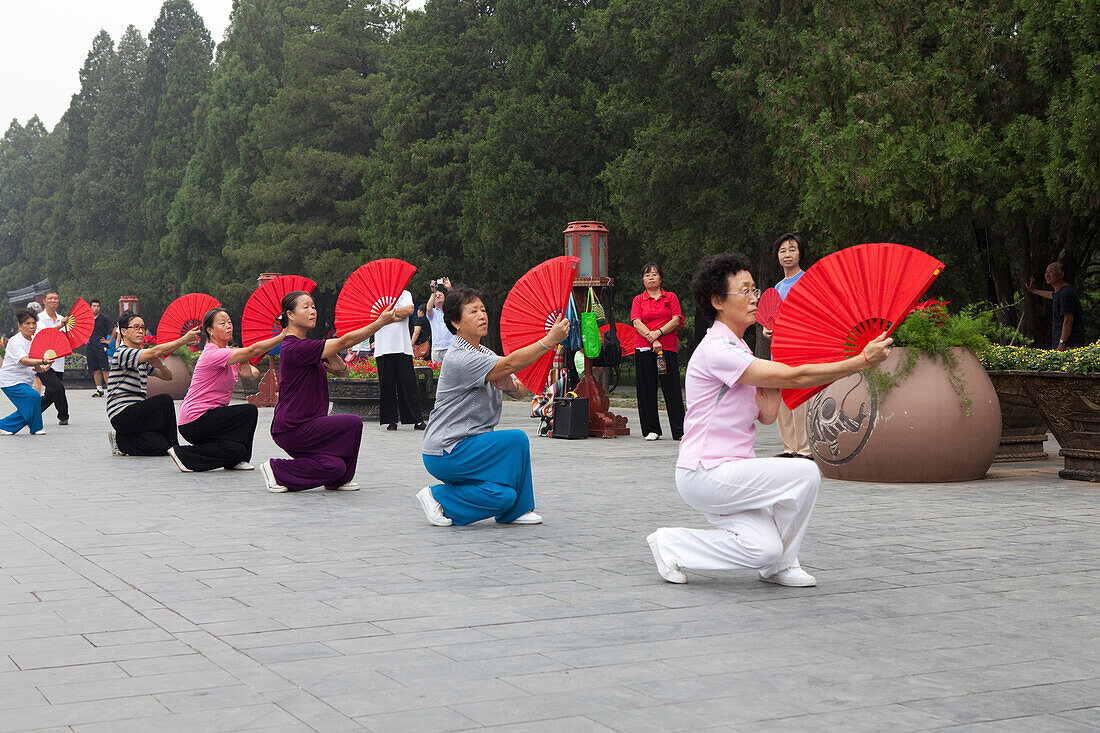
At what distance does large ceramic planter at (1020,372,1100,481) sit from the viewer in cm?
912

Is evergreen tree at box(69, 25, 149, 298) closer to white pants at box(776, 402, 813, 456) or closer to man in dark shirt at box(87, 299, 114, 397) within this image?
man in dark shirt at box(87, 299, 114, 397)

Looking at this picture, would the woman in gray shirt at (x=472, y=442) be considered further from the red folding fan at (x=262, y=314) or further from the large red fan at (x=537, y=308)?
the red folding fan at (x=262, y=314)

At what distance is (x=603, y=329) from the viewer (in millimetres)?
14703

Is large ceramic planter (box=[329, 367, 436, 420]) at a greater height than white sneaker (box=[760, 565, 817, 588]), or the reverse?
large ceramic planter (box=[329, 367, 436, 420])

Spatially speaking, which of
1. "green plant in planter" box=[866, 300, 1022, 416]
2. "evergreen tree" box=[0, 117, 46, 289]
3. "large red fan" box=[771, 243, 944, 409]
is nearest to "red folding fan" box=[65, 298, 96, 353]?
"green plant in planter" box=[866, 300, 1022, 416]

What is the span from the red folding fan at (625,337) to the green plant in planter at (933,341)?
5.60 meters

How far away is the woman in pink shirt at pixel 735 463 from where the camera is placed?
5.52 m

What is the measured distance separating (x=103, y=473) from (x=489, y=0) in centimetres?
2265

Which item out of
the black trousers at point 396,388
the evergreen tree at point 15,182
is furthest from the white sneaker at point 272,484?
the evergreen tree at point 15,182

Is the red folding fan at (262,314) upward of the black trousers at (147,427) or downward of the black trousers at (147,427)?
upward

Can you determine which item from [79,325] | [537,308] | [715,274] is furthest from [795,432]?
[79,325]

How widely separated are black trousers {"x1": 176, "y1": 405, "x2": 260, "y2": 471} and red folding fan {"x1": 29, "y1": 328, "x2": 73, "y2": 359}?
235 inches

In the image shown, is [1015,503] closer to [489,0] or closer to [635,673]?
[635,673]

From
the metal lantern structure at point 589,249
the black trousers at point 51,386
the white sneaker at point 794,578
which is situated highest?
the metal lantern structure at point 589,249
